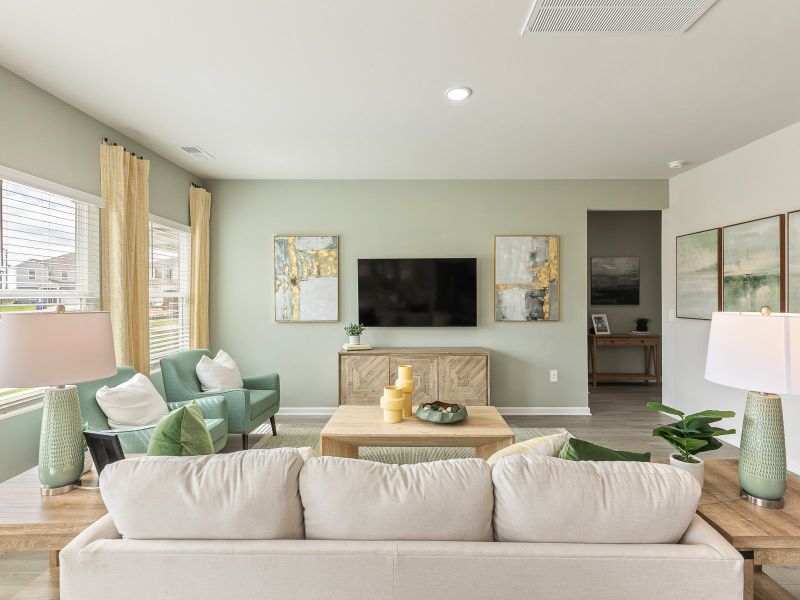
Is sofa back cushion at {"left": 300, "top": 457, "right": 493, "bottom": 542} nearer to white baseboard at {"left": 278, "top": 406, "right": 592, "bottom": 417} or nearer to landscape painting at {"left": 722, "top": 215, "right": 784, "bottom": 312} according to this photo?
landscape painting at {"left": 722, "top": 215, "right": 784, "bottom": 312}

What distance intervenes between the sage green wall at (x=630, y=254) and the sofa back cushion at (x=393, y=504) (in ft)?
20.2

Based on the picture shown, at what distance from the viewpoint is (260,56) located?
2.41 m

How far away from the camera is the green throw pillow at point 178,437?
149 centimetres

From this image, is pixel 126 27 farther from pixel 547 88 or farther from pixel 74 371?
pixel 547 88

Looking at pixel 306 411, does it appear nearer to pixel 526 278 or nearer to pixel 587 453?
pixel 526 278

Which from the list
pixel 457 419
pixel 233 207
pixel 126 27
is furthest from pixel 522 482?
pixel 233 207

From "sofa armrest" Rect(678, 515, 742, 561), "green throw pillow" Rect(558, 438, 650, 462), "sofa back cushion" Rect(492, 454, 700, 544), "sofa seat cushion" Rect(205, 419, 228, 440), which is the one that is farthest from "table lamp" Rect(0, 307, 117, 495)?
"sofa armrest" Rect(678, 515, 742, 561)

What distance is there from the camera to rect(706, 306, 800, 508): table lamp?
4.65 feet

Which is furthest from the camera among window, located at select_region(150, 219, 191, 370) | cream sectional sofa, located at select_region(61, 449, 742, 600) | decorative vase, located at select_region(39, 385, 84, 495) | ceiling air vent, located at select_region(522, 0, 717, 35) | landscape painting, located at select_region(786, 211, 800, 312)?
window, located at select_region(150, 219, 191, 370)

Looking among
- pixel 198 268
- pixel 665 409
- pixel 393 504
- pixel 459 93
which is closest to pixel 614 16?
pixel 459 93

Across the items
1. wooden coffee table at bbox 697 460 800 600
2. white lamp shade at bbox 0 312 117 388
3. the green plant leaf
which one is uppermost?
white lamp shade at bbox 0 312 117 388

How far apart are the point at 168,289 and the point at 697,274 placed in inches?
206

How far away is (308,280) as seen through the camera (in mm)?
4992

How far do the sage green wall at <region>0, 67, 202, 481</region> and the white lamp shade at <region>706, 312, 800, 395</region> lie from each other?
350 cm
